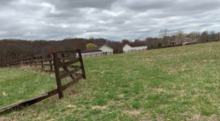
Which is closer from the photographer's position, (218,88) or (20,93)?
(218,88)

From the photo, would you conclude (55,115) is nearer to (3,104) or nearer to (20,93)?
(3,104)

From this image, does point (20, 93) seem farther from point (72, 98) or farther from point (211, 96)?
point (211, 96)

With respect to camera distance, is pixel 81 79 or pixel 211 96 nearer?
pixel 211 96

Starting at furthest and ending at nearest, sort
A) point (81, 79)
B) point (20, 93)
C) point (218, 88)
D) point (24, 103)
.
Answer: point (81, 79) → point (20, 93) → point (218, 88) → point (24, 103)

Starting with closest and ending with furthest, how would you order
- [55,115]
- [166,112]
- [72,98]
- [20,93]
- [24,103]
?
[166,112], [55,115], [24,103], [72,98], [20,93]

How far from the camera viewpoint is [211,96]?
3.54m

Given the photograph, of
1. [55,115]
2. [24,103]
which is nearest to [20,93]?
[24,103]

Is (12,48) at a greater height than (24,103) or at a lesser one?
greater

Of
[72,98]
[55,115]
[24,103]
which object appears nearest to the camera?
[55,115]

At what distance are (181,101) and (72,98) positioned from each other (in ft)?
11.1

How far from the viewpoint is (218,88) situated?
4.04 metres

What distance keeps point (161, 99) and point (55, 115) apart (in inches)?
118

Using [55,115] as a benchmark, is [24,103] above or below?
above

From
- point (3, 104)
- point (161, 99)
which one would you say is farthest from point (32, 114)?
point (161, 99)
